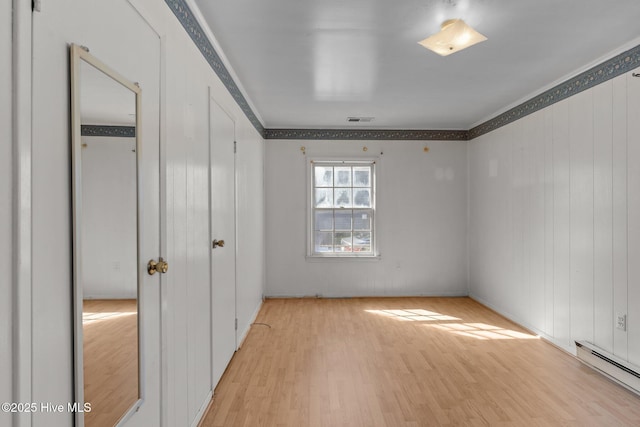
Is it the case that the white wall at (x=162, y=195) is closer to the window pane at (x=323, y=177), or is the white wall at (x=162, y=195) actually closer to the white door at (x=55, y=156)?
the white door at (x=55, y=156)

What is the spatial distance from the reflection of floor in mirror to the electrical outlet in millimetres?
3345

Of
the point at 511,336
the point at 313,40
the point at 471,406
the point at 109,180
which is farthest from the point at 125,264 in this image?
the point at 511,336

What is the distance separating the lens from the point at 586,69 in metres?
3.09

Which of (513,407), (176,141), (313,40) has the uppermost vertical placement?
(313,40)

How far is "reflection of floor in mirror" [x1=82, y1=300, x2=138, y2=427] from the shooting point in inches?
44.1

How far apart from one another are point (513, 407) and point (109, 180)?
277cm

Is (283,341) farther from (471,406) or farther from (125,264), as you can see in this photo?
(125,264)

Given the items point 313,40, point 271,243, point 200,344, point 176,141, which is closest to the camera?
point 176,141

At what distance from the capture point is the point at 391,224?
545 cm

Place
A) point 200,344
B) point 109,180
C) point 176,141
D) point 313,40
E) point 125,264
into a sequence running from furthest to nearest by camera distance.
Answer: point 313,40 → point 200,344 → point 176,141 → point 125,264 → point 109,180

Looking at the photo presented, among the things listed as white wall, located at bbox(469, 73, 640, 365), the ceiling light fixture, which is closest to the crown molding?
white wall, located at bbox(469, 73, 640, 365)

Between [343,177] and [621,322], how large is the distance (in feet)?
11.9

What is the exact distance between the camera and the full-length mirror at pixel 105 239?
107 cm

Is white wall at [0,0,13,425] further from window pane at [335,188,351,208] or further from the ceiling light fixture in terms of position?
window pane at [335,188,351,208]
